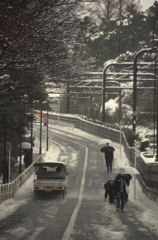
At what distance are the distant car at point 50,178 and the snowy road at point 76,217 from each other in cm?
51

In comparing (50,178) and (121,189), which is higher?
(50,178)

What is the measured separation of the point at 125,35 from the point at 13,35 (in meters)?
105

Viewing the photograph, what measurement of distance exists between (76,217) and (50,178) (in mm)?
10116

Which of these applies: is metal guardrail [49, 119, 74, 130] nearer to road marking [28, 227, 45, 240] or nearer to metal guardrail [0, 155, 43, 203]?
metal guardrail [0, 155, 43, 203]

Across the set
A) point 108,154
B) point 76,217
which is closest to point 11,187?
point 76,217

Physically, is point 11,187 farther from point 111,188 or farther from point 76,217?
point 76,217

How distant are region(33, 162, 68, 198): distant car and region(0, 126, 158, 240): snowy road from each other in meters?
0.51

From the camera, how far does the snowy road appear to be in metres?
16.6

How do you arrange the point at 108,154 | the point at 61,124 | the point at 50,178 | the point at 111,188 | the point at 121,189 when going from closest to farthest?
the point at 121,189 → the point at 111,188 → the point at 50,178 → the point at 108,154 → the point at 61,124

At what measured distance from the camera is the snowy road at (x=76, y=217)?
16.6 metres

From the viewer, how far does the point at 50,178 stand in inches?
1219

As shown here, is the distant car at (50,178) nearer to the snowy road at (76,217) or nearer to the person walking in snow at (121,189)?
the snowy road at (76,217)

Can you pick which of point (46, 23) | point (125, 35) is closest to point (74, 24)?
point (46, 23)

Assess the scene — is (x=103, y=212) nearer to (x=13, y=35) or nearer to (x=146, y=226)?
(x=146, y=226)
